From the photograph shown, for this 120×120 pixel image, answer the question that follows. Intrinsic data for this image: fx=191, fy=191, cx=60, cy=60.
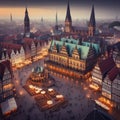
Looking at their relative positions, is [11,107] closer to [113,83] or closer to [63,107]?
[63,107]

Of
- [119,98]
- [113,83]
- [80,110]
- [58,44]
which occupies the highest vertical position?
[58,44]

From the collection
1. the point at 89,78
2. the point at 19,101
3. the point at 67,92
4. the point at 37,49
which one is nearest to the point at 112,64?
the point at 89,78

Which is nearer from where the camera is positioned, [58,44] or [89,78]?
[89,78]

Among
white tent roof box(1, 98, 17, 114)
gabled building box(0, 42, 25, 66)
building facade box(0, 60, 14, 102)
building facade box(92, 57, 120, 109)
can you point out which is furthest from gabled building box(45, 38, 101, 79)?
white tent roof box(1, 98, 17, 114)

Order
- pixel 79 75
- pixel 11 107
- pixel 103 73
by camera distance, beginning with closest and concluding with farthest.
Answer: pixel 11 107 < pixel 103 73 < pixel 79 75

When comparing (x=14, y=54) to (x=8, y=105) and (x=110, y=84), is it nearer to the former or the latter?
(x=8, y=105)

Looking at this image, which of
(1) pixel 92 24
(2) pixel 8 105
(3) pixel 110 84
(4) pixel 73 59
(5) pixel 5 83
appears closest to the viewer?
(2) pixel 8 105

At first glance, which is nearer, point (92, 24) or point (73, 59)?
point (73, 59)

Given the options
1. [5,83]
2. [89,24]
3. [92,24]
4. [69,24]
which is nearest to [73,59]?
[5,83]
